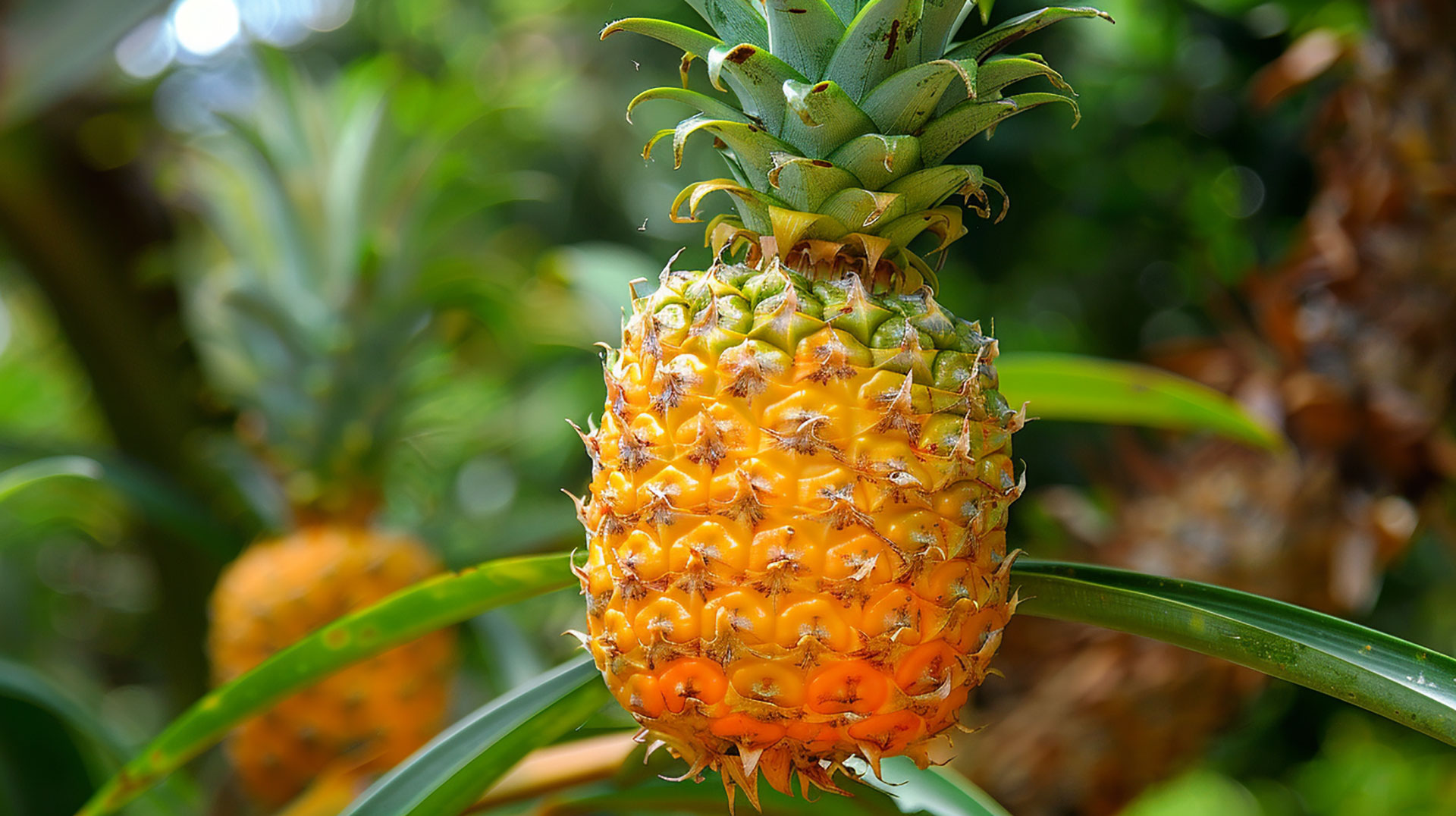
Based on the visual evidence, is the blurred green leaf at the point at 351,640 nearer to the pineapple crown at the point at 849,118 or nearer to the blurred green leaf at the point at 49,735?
the pineapple crown at the point at 849,118

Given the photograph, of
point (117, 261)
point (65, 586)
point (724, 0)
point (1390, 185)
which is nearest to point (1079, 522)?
point (1390, 185)

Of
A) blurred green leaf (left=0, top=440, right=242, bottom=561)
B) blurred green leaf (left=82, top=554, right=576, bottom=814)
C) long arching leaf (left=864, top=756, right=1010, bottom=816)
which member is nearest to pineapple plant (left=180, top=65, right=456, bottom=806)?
blurred green leaf (left=0, top=440, right=242, bottom=561)

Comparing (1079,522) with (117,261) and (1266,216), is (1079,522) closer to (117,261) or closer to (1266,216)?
(1266,216)

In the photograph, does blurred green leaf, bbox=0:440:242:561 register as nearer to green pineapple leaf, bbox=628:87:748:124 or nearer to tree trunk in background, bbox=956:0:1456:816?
green pineapple leaf, bbox=628:87:748:124

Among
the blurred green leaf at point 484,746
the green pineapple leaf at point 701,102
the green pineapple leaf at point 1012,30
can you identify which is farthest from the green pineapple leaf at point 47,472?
the green pineapple leaf at point 1012,30

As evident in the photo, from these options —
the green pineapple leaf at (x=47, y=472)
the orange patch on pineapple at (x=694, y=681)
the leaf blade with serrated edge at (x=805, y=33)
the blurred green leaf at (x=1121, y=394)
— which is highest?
the leaf blade with serrated edge at (x=805, y=33)

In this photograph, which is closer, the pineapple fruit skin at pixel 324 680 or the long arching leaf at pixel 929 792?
the long arching leaf at pixel 929 792

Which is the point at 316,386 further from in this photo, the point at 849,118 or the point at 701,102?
the point at 849,118
